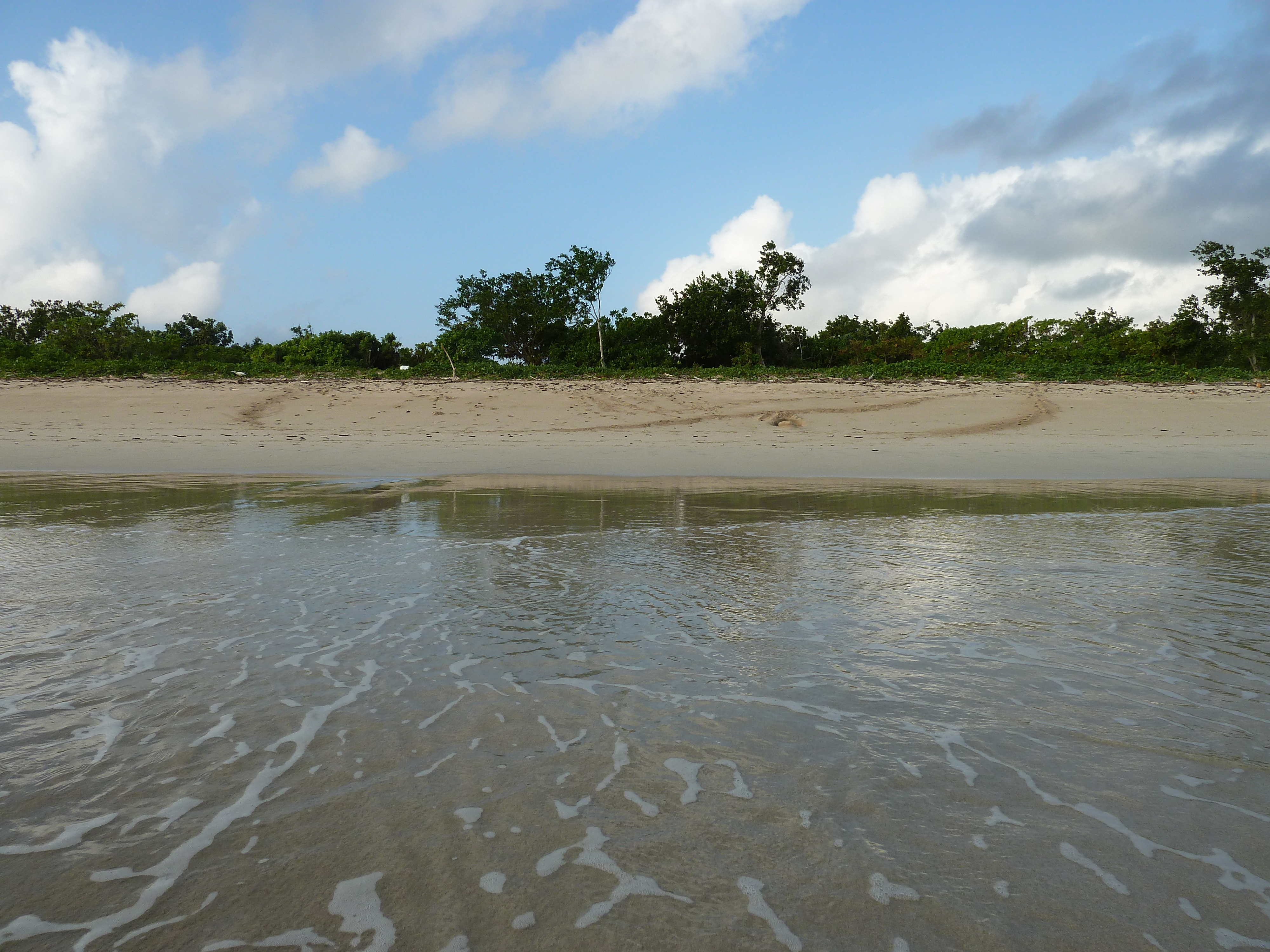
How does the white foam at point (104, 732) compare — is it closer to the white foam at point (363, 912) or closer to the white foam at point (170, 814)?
the white foam at point (170, 814)

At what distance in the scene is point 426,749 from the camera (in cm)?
276

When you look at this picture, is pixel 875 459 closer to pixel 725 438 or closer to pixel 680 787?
pixel 725 438

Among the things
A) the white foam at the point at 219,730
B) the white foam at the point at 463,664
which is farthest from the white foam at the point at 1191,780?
the white foam at the point at 219,730

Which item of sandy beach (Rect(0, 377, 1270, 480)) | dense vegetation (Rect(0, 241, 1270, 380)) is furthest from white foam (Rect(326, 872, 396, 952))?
dense vegetation (Rect(0, 241, 1270, 380))

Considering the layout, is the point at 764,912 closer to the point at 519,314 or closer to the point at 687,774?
the point at 687,774

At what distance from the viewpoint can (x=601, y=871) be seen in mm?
2094

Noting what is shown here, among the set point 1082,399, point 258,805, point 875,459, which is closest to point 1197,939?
point 258,805

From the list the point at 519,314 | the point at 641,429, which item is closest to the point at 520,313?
the point at 519,314

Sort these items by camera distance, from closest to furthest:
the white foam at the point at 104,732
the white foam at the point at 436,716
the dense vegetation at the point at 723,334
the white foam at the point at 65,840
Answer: the white foam at the point at 65,840, the white foam at the point at 104,732, the white foam at the point at 436,716, the dense vegetation at the point at 723,334

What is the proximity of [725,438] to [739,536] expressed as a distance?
1035 centimetres

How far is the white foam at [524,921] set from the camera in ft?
6.20

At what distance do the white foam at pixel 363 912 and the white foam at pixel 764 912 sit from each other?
0.83 metres

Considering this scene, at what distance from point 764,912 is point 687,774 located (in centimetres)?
69

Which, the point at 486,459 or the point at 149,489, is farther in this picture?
the point at 486,459
